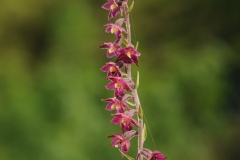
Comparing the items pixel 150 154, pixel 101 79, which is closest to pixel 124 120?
pixel 150 154

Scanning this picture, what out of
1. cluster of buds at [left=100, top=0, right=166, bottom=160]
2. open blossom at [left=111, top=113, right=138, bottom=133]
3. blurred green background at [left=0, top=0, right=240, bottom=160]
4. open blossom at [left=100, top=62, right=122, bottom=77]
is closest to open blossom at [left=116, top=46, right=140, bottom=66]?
cluster of buds at [left=100, top=0, right=166, bottom=160]

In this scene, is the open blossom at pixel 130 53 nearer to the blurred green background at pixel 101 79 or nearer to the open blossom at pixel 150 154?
the open blossom at pixel 150 154

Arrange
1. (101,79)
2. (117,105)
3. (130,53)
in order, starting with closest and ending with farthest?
(130,53) → (117,105) → (101,79)

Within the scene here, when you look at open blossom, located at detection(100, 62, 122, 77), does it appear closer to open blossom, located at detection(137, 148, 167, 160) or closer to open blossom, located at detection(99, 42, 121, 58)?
open blossom, located at detection(99, 42, 121, 58)

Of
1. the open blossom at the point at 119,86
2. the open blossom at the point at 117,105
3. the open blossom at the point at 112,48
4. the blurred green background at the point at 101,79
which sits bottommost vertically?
the open blossom at the point at 117,105

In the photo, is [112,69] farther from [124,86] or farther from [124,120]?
[124,120]

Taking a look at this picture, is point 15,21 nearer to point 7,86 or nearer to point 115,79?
point 7,86

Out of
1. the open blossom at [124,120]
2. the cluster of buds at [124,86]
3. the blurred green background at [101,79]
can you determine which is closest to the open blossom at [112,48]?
the cluster of buds at [124,86]

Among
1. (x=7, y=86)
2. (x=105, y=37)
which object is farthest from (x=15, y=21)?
(x=7, y=86)
